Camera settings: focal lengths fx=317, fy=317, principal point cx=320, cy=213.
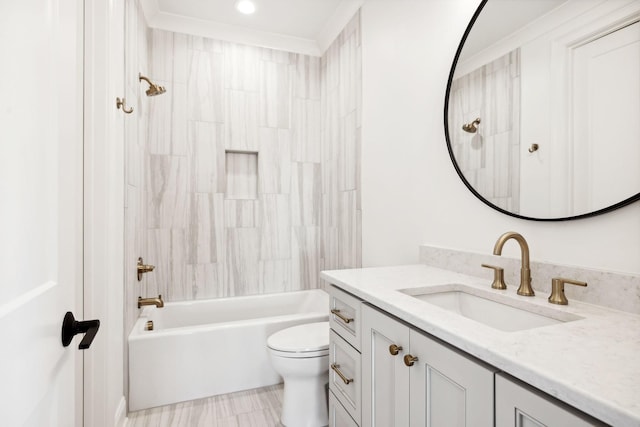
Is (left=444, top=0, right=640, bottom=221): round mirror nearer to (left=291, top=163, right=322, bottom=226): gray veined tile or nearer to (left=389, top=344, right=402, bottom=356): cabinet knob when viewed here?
(left=389, top=344, right=402, bottom=356): cabinet knob

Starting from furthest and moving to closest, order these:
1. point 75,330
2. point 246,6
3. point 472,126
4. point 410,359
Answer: point 246,6 → point 472,126 → point 410,359 → point 75,330

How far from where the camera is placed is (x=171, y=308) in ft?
8.26

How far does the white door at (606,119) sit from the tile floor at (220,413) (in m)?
1.85

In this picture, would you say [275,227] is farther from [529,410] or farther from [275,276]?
[529,410]

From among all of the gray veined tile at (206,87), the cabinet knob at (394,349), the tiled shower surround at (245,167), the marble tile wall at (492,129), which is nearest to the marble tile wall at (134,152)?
the tiled shower surround at (245,167)

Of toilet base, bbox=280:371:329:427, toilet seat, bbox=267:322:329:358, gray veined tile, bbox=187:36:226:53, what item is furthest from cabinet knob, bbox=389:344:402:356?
gray veined tile, bbox=187:36:226:53

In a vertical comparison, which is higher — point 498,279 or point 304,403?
point 498,279

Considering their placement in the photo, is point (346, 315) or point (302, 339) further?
point (302, 339)

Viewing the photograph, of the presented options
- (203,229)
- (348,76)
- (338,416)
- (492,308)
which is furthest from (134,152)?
(492,308)

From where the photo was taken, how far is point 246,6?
7.90 ft

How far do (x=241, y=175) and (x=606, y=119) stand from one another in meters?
2.45

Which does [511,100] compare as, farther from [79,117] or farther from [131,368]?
[131,368]

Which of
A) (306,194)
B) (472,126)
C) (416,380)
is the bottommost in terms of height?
(416,380)

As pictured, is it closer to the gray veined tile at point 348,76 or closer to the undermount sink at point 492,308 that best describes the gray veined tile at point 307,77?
the gray veined tile at point 348,76
